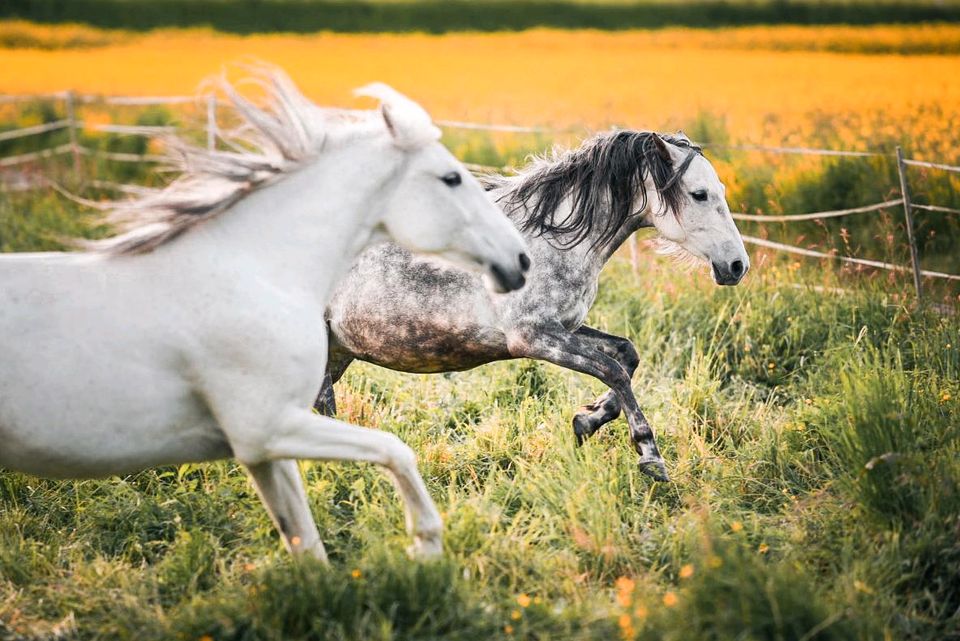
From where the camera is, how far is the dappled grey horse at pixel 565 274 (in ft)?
17.0

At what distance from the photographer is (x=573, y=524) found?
176 inches

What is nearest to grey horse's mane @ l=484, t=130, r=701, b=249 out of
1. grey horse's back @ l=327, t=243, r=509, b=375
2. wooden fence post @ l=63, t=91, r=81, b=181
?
grey horse's back @ l=327, t=243, r=509, b=375

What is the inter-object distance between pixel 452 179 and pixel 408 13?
127ft

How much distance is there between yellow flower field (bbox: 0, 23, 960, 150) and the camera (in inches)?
671

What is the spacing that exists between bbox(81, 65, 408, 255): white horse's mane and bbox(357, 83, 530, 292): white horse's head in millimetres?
111

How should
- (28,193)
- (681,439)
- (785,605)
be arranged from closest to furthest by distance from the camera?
(785,605) < (681,439) < (28,193)

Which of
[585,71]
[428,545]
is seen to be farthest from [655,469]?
[585,71]

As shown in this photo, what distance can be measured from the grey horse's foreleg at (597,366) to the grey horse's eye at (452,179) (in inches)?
57.8

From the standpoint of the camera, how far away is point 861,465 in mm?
4434

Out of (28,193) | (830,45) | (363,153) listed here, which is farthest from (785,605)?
(830,45)

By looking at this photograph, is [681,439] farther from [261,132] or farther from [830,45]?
[830,45]

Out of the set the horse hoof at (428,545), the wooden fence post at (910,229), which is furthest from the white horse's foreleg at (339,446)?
the wooden fence post at (910,229)

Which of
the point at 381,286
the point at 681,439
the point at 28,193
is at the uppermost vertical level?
the point at 381,286

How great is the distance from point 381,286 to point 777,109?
45.2ft
